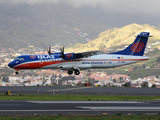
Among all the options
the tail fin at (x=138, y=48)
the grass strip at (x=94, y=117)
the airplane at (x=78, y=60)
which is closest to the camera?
the grass strip at (x=94, y=117)

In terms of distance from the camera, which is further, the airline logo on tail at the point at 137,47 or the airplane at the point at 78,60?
the airline logo on tail at the point at 137,47

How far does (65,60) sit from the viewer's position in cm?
5556

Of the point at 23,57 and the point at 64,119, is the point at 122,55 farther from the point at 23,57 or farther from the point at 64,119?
the point at 64,119

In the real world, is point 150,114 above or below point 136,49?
below

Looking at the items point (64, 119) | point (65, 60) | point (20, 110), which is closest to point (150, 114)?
point (64, 119)

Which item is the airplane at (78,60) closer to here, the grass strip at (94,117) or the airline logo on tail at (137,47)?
the airline logo on tail at (137,47)

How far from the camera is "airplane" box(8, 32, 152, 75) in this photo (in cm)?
5450

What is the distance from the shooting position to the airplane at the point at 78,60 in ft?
179

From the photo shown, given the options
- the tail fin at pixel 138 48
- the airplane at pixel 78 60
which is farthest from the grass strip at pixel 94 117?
the tail fin at pixel 138 48

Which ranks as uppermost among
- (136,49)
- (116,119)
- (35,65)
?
(136,49)

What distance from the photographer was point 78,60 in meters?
56.4

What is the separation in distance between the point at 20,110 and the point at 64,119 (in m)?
5.47

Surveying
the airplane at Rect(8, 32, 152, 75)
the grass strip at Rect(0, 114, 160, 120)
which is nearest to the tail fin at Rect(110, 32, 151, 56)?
the airplane at Rect(8, 32, 152, 75)

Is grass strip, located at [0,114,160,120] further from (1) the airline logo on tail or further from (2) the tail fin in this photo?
(1) the airline logo on tail
